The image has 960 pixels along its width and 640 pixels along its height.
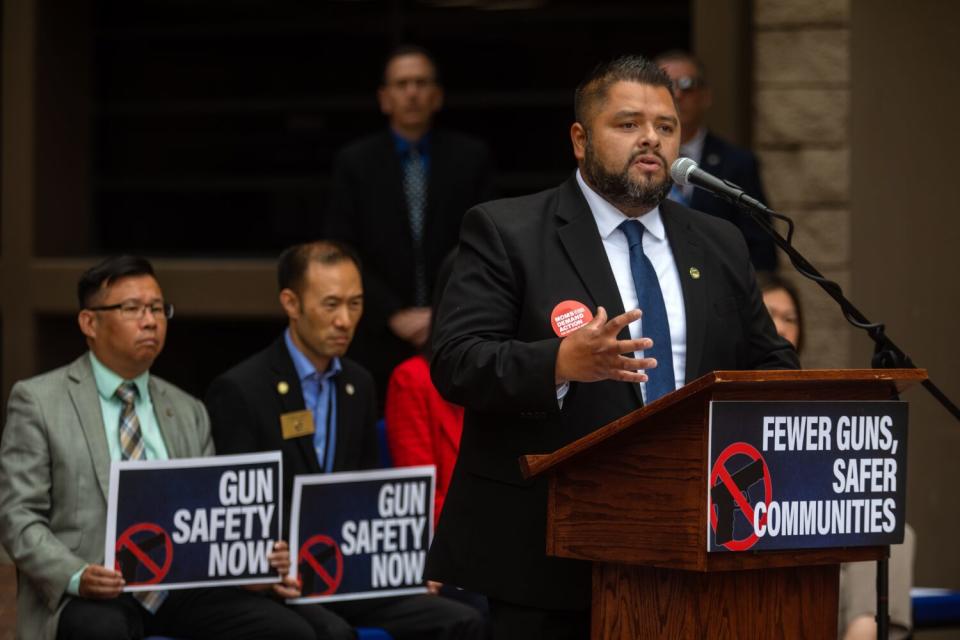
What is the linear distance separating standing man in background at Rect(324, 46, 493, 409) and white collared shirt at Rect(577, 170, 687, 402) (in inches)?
131

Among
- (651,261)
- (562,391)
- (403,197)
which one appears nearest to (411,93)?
(403,197)

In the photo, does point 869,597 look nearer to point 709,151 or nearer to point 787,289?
point 787,289

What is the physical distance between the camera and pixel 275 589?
17.7ft

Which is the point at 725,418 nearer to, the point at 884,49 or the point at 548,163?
the point at 884,49

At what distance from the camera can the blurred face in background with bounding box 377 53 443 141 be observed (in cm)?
734

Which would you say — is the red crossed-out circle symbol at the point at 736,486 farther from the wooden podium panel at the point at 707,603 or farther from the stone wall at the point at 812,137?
the stone wall at the point at 812,137

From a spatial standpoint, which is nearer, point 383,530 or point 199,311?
point 383,530

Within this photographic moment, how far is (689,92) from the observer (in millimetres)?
6898

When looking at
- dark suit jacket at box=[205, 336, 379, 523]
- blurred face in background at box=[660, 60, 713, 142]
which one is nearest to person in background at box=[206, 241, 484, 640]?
dark suit jacket at box=[205, 336, 379, 523]

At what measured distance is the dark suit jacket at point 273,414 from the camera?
5.62m

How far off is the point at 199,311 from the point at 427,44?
2.09m

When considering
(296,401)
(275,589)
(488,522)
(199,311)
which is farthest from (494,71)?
(488,522)

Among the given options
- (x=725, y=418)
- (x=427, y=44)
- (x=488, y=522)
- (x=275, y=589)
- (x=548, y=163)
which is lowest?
(x=275, y=589)

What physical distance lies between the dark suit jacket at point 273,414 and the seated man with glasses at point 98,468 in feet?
0.31
